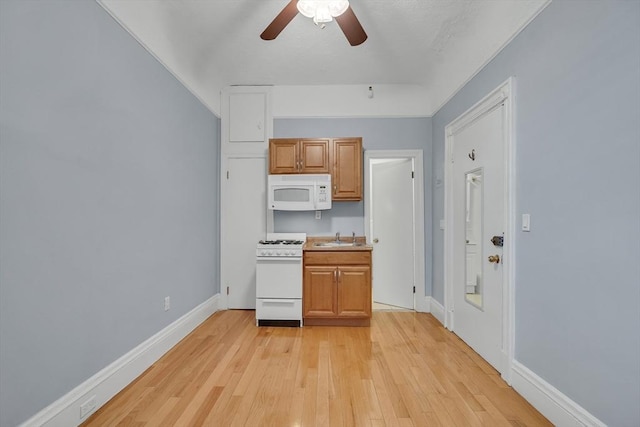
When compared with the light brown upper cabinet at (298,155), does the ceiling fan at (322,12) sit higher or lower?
higher

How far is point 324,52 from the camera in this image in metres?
3.15

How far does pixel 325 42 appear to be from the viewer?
117 inches

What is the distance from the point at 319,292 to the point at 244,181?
182cm

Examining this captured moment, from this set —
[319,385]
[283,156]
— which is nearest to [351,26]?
[283,156]

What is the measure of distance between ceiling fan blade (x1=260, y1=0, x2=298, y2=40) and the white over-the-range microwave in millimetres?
1706

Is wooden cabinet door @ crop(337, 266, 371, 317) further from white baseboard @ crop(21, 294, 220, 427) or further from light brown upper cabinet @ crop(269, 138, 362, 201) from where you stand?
white baseboard @ crop(21, 294, 220, 427)

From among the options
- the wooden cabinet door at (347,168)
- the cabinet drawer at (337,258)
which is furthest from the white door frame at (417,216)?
the cabinet drawer at (337,258)

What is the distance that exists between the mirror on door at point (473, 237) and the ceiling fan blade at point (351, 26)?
156 cm

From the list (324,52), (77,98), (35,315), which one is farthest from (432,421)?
(324,52)

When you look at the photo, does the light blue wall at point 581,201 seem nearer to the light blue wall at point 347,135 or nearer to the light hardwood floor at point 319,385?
the light hardwood floor at point 319,385

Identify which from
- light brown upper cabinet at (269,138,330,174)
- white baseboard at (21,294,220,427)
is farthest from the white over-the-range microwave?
white baseboard at (21,294,220,427)

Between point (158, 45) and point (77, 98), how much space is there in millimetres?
1115

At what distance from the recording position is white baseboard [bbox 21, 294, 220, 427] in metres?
1.52

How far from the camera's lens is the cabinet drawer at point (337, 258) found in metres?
3.33
